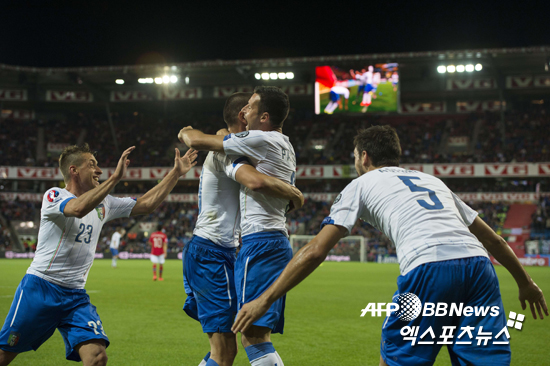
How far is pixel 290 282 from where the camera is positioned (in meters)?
2.79

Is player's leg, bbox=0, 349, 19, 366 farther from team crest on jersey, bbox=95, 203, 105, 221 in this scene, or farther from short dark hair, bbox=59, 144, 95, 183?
short dark hair, bbox=59, 144, 95, 183

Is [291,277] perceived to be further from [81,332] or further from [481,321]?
[81,332]

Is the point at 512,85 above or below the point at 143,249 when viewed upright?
above

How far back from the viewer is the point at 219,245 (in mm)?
3939

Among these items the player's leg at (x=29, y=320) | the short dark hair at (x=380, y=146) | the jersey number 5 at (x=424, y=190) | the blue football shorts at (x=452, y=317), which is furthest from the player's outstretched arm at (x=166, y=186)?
the blue football shorts at (x=452, y=317)

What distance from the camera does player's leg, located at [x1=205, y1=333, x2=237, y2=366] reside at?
372cm

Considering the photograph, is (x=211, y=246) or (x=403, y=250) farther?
(x=211, y=246)

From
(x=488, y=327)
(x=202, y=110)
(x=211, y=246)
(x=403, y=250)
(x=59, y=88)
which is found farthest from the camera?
(x=202, y=110)

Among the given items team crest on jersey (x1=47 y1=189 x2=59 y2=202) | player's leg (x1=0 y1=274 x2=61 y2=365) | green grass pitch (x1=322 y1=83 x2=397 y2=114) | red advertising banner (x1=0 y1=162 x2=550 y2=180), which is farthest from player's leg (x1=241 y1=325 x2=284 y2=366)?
red advertising banner (x1=0 y1=162 x2=550 y2=180)

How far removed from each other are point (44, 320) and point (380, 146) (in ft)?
9.80

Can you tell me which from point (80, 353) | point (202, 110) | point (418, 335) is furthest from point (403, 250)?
point (202, 110)

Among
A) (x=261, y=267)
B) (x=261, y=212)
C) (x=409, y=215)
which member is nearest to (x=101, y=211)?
(x=261, y=212)

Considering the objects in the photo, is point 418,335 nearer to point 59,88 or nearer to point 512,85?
point 512,85

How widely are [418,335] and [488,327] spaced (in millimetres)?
363
